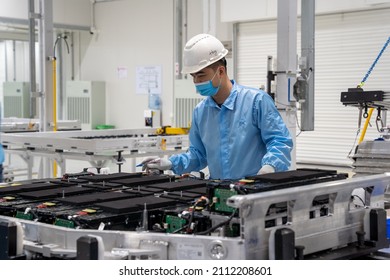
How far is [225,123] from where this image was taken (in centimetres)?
354

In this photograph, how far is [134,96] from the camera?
10.6 metres

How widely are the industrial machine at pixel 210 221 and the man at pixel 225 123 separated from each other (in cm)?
76

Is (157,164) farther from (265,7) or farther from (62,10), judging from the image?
(62,10)

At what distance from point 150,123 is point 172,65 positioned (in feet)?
3.29

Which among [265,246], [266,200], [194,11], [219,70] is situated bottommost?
[265,246]

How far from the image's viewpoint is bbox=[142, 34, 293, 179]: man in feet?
10.9

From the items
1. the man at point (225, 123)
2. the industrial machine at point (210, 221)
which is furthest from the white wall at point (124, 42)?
the industrial machine at point (210, 221)

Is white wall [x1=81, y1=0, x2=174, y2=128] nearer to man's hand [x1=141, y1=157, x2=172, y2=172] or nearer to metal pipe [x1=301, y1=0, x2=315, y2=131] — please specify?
metal pipe [x1=301, y1=0, x2=315, y2=131]

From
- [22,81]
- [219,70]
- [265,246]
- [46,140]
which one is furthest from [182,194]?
[22,81]

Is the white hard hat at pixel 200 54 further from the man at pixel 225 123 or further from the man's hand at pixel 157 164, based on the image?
the man's hand at pixel 157 164

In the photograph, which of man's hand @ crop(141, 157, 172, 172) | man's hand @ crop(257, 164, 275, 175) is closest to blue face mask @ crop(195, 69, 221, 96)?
man's hand @ crop(141, 157, 172, 172)

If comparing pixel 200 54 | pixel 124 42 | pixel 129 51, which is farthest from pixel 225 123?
pixel 124 42

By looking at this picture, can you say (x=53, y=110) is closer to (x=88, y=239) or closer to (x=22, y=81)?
(x=22, y=81)

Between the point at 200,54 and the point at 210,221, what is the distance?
50.4 inches
